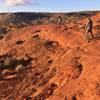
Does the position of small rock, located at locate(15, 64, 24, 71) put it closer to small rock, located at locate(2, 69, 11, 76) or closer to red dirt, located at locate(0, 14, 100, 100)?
red dirt, located at locate(0, 14, 100, 100)

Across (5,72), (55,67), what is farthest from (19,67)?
(55,67)

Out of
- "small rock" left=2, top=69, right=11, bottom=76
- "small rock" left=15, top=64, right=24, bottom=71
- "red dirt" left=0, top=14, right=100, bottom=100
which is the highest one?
"red dirt" left=0, top=14, right=100, bottom=100

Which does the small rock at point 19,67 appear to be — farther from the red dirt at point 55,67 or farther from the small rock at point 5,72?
the small rock at point 5,72

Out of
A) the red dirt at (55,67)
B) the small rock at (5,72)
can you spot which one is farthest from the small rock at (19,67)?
the small rock at (5,72)

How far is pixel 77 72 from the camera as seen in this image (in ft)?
61.7

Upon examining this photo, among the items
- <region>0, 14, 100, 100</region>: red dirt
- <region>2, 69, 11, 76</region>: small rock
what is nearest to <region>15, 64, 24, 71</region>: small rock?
<region>0, 14, 100, 100</region>: red dirt

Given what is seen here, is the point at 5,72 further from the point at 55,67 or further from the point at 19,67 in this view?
the point at 55,67

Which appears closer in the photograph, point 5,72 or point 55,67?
point 55,67

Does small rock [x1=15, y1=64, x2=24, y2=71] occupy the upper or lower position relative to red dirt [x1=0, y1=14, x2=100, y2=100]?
lower

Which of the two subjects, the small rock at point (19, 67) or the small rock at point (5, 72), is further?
the small rock at point (19, 67)

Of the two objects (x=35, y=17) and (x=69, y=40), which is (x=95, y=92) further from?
(x=35, y=17)

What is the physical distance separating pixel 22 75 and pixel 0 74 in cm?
199

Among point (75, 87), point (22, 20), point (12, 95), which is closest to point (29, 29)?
point (12, 95)

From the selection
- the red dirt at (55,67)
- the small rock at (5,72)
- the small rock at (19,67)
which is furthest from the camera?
the small rock at (19,67)
